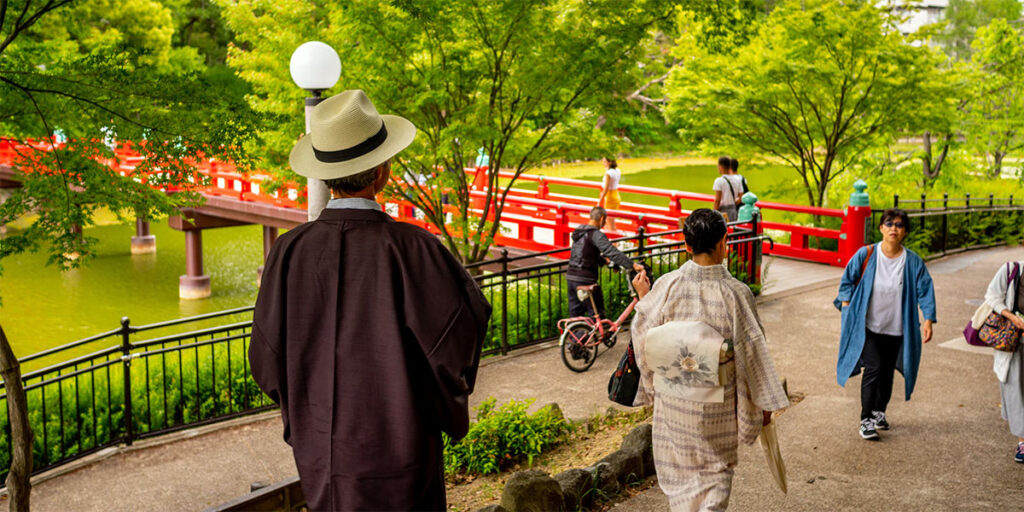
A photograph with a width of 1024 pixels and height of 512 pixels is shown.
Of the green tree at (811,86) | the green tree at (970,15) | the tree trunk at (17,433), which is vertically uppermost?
the green tree at (970,15)

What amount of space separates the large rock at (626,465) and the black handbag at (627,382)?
1173 millimetres

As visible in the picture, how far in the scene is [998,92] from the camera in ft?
76.9

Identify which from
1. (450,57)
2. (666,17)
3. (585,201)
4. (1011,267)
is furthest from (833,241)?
(1011,267)

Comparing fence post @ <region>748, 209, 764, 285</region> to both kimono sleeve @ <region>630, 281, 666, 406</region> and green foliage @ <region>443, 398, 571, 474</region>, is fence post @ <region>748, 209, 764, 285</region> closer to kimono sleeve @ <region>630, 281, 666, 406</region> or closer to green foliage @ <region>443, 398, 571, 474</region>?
green foliage @ <region>443, 398, 571, 474</region>

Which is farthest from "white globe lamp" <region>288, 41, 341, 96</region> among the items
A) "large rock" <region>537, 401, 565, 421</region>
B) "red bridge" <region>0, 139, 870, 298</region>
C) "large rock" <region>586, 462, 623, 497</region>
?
"large rock" <region>586, 462, 623, 497</region>

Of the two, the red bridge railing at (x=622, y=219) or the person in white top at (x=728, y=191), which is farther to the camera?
the red bridge railing at (x=622, y=219)

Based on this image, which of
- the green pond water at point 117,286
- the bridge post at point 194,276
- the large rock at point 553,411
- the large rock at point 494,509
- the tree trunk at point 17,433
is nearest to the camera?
the large rock at point 494,509

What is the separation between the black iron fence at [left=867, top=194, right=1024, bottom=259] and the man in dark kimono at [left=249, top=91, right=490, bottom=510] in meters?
13.2

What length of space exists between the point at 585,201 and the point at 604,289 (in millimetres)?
8130

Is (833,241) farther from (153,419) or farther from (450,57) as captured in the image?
(153,419)

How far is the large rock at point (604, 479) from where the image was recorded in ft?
17.4

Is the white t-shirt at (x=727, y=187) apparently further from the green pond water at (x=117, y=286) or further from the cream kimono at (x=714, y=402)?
the cream kimono at (x=714, y=402)

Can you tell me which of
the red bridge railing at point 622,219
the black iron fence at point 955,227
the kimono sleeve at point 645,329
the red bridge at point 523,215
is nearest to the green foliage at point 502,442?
the kimono sleeve at point 645,329

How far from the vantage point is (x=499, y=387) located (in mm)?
8625
